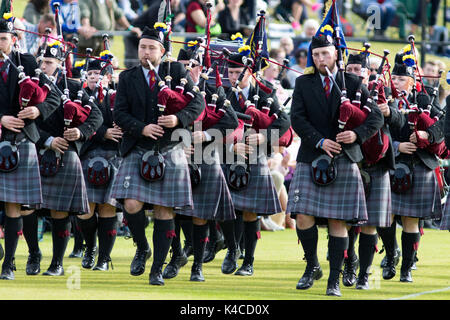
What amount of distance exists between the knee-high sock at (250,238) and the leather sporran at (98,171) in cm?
120

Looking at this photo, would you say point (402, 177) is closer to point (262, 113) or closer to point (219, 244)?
point (262, 113)

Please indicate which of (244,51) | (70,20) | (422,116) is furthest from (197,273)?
(70,20)

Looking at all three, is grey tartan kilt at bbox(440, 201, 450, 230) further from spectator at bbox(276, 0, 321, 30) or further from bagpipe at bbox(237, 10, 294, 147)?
spectator at bbox(276, 0, 321, 30)

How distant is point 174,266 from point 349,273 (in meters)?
1.31

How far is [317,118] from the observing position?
22.0ft

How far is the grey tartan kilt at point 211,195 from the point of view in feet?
24.5

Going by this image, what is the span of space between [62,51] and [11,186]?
1562 millimetres

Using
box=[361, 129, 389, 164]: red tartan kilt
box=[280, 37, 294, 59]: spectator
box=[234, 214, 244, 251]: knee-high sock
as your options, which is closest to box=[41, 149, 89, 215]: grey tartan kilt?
box=[234, 214, 244, 251]: knee-high sock

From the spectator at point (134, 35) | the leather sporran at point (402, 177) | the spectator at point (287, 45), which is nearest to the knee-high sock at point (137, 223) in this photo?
the leather sporran at point (402, 177)

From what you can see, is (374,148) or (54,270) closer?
(374,148)

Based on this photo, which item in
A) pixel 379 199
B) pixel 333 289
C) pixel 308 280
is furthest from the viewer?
pixel 379 199

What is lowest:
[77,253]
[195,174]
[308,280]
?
[77,253]

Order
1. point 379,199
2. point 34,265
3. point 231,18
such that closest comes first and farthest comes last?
point 379,199
point 34,265
point 231,18

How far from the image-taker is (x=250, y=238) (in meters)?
8.08
